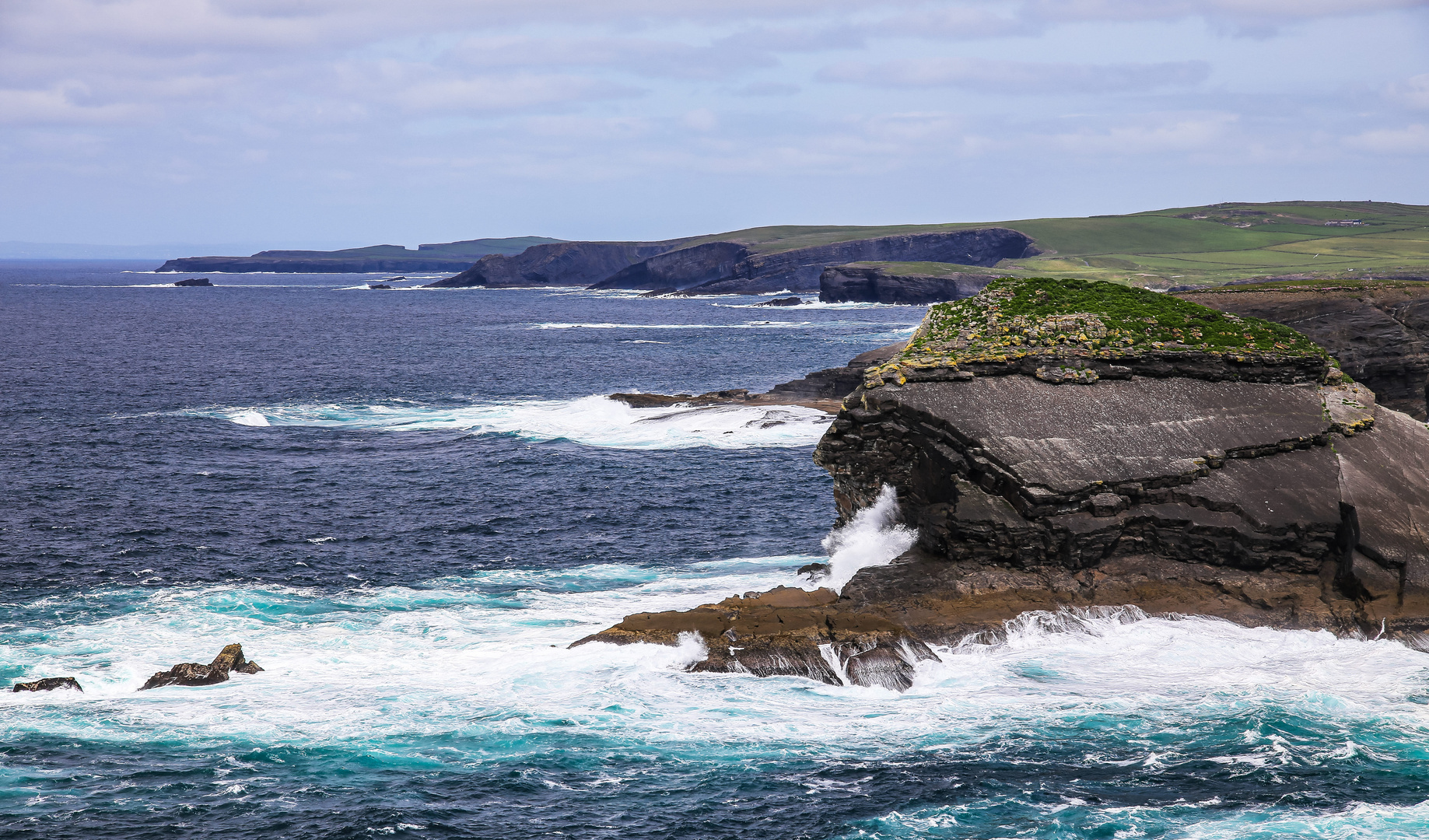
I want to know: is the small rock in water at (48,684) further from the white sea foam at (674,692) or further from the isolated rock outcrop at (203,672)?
the isolated rock outcrop at (203,672)

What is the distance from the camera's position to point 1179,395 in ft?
88.7

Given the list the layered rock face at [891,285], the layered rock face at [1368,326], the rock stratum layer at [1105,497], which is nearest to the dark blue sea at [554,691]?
the rock stratum layer at [1105,497]

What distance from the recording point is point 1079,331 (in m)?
28.4

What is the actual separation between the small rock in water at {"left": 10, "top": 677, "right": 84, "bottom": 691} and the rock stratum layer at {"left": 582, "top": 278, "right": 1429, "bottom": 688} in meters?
11.7

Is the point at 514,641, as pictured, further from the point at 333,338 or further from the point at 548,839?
the point at 333,338

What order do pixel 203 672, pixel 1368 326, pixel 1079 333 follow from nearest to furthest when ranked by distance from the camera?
pixel 203 672 → pixel 1079 333 → pixel 1368 326

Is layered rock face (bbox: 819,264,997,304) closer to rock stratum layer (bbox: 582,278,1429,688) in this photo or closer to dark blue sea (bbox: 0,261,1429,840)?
dark blue sea (bbox: 0,261,1429,840)

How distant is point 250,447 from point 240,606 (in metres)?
24.7

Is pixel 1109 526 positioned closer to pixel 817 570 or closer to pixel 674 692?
pixel 817 570

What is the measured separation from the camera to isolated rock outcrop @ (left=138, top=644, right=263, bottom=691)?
75.7 feet

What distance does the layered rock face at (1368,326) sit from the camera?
4512 centimetres

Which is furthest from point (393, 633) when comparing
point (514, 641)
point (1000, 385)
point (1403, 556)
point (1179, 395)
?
point (1403, 556)

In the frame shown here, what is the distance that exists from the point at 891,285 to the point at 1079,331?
149 metres

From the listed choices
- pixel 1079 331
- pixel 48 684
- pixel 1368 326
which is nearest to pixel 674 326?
pixel 1368 326
